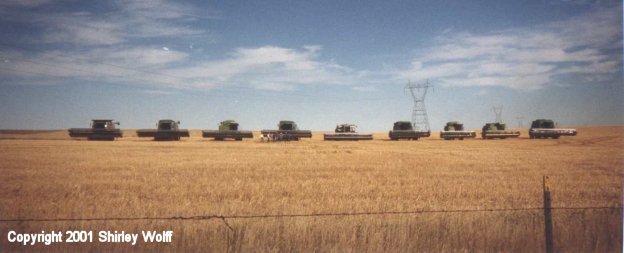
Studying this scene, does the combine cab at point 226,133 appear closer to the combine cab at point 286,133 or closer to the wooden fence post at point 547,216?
the combine cab at point 286,133

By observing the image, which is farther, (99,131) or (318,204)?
(99,131)

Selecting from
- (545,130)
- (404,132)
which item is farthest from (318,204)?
(545,130)

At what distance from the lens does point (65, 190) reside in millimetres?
9930

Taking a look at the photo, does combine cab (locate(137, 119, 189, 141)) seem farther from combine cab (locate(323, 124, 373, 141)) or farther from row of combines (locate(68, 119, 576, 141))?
combine cab (locate(323, 124, 373, 141))

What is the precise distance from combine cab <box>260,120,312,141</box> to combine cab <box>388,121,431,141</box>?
9562 millimetres

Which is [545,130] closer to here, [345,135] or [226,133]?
[345,135]

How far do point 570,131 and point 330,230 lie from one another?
48.8 metres

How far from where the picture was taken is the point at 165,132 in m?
39.7

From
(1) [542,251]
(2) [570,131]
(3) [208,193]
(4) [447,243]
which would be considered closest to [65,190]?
(3) [208,193]

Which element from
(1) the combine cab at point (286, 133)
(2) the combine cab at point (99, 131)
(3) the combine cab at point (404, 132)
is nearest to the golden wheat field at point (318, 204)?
(2) the combine cab at point (99, 131)

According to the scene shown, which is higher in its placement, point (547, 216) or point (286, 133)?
point (286, 133)

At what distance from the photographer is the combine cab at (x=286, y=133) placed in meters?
40.9

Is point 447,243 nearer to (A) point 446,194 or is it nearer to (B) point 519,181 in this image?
(A) point 446,194

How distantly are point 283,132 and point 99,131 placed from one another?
17.5 metres
